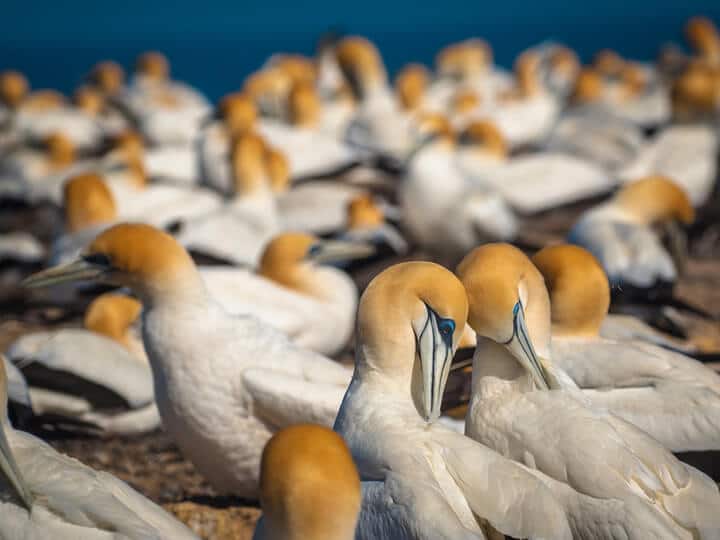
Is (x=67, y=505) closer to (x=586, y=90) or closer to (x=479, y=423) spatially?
(x=479, y=423)

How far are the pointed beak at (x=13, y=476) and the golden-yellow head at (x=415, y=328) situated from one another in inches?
38.9

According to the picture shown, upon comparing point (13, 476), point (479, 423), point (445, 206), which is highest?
point (13, 476)

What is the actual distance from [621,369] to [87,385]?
240 cm

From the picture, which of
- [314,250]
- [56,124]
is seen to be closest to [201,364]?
[314,250]

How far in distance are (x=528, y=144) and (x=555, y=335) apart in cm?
1178

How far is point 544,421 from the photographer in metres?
3.58

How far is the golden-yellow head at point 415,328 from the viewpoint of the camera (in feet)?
11.5

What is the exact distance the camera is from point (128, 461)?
218 inches

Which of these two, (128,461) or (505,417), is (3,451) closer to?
(505,417)

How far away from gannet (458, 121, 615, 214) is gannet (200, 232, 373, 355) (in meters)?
3.95

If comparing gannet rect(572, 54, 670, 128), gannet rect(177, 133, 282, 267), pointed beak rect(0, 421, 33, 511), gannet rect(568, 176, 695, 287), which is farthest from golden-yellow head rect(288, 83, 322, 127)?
pointed beak rect(0, 421, 33, 511)

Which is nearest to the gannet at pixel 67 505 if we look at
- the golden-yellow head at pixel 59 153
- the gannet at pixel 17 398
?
the gannet at pixel 17 398

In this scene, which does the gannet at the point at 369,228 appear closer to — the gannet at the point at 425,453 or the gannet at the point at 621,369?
the gannet at the point at 621,369

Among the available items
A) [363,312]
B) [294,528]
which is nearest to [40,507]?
[294,528]
